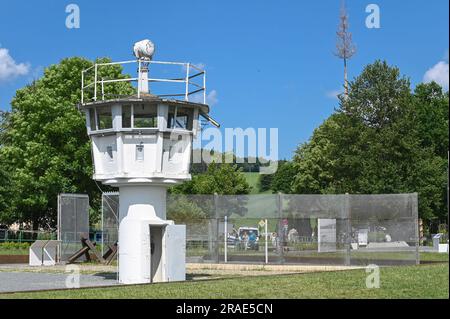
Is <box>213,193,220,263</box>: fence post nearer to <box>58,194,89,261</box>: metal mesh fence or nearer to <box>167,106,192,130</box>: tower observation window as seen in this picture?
<box>58,194,89,261</box>: metal mesh fence

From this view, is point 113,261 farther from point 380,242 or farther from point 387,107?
point 387,107

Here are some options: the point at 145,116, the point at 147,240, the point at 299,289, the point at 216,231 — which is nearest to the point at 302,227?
the point at 216,231

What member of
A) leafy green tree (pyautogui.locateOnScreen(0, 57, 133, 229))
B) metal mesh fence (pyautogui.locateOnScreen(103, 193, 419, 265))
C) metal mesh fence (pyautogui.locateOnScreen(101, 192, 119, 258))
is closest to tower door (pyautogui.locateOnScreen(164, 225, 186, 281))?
metal mesh fence (pyautogui.locateOnScreen(103, 193, 419, 265))

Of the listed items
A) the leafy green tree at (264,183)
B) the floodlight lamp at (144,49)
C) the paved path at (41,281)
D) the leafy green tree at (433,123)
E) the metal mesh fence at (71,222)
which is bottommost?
the paved path at (41,281)

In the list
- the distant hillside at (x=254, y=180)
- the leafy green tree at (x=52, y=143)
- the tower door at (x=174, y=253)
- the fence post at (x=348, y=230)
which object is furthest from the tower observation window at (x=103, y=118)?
the distant hillside at (x=254, y=180)

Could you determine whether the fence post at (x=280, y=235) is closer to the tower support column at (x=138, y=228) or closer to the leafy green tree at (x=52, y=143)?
the tower support column at (x=138, y=228)

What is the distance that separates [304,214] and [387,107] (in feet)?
104

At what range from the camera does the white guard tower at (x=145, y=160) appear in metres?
25.2

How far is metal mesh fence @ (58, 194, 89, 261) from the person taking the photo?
126ft

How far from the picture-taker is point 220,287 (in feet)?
60.0

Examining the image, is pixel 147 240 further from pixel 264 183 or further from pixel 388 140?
pixel 264 183

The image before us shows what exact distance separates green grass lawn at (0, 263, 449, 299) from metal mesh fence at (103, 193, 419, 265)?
465 inches

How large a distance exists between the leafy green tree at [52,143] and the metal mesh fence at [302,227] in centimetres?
1775
